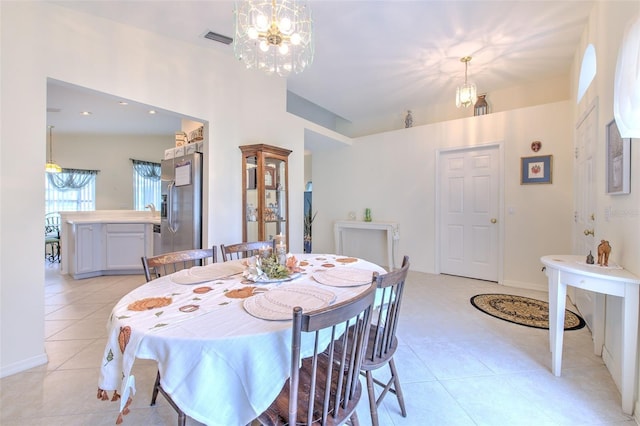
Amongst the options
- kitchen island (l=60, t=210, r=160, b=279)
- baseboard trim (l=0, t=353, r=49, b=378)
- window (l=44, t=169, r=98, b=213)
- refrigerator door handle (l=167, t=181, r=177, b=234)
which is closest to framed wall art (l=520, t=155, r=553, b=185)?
refrigerator door handle (l=167, t=181, r=177, b=234)

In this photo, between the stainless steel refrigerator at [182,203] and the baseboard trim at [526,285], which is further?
the baseboard trim at [526,285]

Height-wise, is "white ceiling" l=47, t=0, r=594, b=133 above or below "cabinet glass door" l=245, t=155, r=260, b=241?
above

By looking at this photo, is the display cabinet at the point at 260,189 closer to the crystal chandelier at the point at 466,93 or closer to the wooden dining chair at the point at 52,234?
the crystal chandelier at the point at 466,93

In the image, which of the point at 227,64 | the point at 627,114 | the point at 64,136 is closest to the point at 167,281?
the point at 627,114

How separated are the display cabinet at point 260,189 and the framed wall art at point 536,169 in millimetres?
3133

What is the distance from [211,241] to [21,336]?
156 cm

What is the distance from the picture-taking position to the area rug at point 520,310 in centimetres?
259

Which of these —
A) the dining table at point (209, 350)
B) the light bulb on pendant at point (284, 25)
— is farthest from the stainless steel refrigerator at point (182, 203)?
the dining table at point (209, 350)

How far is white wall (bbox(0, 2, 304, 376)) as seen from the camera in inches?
73.1

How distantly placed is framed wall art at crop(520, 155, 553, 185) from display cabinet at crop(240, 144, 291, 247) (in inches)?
123

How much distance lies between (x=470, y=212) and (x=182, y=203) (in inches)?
156

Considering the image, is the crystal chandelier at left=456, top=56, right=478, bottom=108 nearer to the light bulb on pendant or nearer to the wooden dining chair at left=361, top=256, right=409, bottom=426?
the light bulb on pendant

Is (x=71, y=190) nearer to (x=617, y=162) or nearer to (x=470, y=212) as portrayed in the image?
(x=470, y=212)

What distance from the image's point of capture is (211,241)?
3.13 metres
